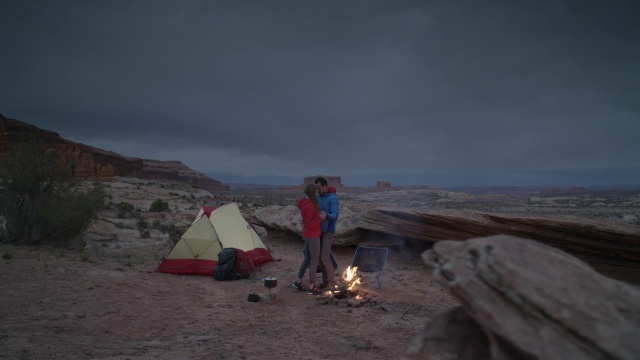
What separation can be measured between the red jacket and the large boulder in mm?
5579

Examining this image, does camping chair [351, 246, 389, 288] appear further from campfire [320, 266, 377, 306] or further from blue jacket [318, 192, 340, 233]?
blue jacket [318, 192, 340, 233]

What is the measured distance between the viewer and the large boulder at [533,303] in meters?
2.13

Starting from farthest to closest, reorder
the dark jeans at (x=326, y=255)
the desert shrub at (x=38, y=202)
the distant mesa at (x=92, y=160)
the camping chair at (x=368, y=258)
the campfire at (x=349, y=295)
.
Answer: the distant mesa at (x=92, y=160)
the desert shrub at (x=38, y=202)
the camping chair at (x=368, y=258)
the dark jeans at (x=326, y=255)
the campfire at (x=349, y=295)

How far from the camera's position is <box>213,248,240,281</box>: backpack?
10.4 meters

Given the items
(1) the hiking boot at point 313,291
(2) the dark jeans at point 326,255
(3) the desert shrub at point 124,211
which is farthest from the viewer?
(3) the desert shrub at point 124,211

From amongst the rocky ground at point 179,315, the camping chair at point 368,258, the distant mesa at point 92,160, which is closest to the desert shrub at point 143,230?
the distant mesa at point 92,160

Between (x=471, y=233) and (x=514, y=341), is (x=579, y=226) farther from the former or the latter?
(x=514, y=341)

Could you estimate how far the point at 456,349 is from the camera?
110 inches

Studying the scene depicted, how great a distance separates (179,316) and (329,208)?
12.1 feet

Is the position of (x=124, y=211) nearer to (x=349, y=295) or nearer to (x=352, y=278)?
(x=352, y=278)

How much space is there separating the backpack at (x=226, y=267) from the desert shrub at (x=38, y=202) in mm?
6200

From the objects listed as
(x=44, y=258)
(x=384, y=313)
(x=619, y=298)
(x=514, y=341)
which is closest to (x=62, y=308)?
(x=44, y=258)

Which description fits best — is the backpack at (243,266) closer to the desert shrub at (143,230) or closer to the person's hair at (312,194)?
the person's hair at (312,194)

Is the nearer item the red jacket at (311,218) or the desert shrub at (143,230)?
the red jacket at (311,218)
